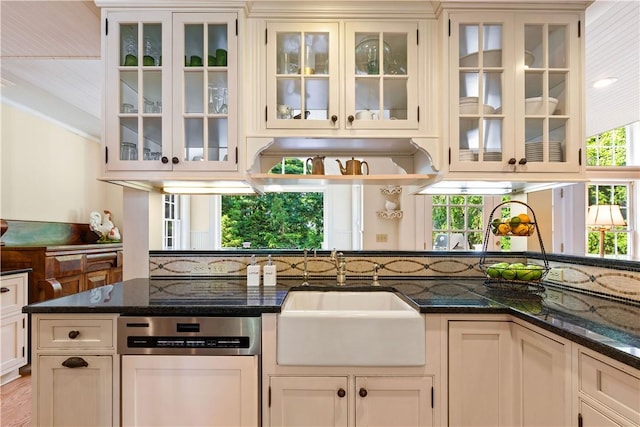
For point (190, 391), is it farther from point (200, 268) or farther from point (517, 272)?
point (517, 272)

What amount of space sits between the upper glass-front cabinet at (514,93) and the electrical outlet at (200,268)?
1.56 metres

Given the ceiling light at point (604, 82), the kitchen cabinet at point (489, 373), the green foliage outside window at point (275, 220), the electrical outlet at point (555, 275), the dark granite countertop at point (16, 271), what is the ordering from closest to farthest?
1. the kitchen cabinet at point (489, 373)
2. the electrical outlet at point (555, 275)
3. the dark granite countertop at point (16, 271)
4. the ceiling light at point (604, 82)
5. the green foliage outside window at point (275, 220)

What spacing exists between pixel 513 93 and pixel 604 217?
3687 mm

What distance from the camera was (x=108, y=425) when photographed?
146 centimetres

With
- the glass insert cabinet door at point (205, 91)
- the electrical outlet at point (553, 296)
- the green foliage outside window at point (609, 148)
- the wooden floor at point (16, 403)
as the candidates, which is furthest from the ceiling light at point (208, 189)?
the green foliage outside window at point (609, 148)

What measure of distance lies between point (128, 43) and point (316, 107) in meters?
1.01

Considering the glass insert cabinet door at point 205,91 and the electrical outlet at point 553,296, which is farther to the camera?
the glass insert cabinet door at point 205,91

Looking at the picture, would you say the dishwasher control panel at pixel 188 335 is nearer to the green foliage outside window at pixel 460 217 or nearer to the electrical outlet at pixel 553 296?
the electrical outlet at pixel 553 296

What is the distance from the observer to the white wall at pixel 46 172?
328cm

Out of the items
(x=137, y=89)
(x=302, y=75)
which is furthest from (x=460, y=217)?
(x=137, y=89)

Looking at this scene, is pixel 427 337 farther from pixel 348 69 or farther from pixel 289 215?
pixel 289 215

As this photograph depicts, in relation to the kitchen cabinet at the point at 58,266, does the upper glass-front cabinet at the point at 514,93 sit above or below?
above

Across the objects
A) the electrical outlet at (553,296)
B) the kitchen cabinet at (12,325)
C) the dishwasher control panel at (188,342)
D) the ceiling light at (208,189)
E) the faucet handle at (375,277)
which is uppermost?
the ceiling light at (208,189)

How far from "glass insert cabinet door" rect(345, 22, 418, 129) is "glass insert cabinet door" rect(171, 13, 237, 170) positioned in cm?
60
